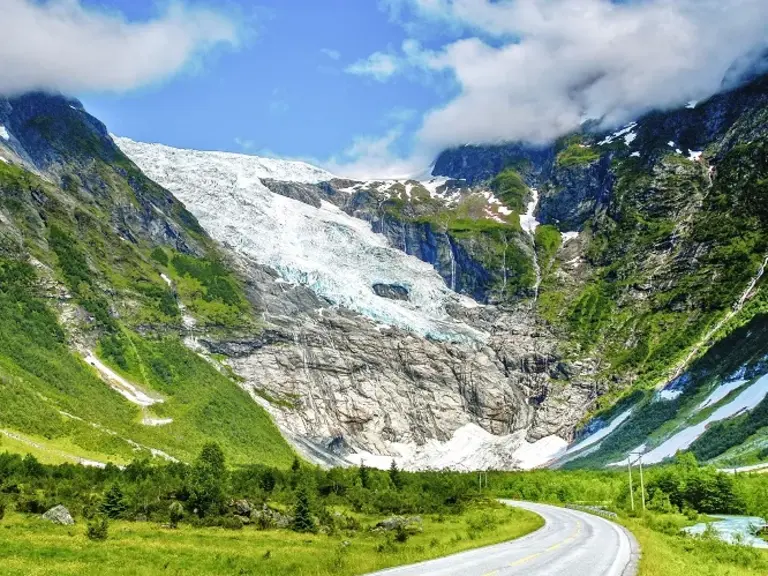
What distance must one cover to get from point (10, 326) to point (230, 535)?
5129 inches

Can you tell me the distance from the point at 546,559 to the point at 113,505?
39.1 m

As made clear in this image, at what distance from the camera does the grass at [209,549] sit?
98.2 feet

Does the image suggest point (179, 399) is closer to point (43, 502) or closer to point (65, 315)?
point (65, 315)

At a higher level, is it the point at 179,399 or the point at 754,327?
the point at 754,327

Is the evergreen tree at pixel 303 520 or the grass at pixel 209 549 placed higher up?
the evergreen tree at pixel 303 520

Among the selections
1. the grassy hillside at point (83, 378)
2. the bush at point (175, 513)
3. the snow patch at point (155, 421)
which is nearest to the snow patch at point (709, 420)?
the grassy hillside at point (83, 378)

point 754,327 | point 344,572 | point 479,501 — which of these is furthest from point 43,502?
point 754,327

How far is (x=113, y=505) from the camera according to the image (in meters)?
56.4

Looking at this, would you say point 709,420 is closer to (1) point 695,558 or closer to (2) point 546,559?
(1) point 695,558

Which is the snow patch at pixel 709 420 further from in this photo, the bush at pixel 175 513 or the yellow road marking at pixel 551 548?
the bush at pixel 175 513

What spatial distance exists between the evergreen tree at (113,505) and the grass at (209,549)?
11.7ft

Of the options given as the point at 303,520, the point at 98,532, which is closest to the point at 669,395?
the point at 303,520

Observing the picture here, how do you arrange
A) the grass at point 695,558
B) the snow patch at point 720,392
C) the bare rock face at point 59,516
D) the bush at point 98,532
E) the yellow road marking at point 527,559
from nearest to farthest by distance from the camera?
the grass at point 695,558, the yellow road marking at point 527,559, the bush at point 98,532, the bare rock face at point 59,516, the snow patch at point 720,392

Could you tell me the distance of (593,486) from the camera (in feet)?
393
